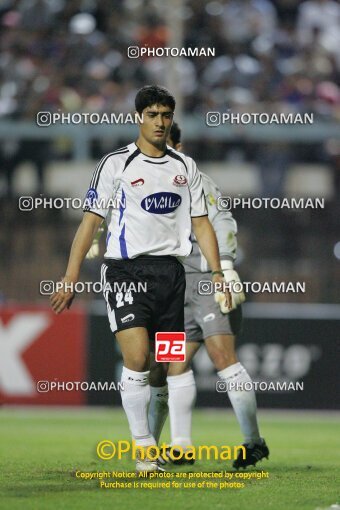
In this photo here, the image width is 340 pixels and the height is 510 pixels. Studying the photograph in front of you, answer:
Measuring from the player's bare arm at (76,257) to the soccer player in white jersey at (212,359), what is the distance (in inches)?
45.8

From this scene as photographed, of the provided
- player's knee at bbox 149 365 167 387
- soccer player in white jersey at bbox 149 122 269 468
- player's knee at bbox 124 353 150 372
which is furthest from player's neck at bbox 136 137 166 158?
player's knee at bbox 149 365 167 387

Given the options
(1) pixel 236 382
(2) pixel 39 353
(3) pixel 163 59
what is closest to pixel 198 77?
(3) pixel 163 59

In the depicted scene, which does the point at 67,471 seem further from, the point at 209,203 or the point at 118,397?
the point at 118,397

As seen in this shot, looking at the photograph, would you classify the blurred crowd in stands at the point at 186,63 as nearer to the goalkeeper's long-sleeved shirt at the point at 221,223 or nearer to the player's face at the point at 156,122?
the goalkeeper's long-sleeved shirt at the point at 221,223

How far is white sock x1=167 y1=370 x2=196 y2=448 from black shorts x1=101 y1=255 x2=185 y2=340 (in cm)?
90

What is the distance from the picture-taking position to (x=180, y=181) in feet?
23.1

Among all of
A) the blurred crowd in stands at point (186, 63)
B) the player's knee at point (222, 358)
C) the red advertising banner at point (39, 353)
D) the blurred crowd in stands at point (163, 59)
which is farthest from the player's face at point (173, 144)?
the blurred crowd in stands at point (163, 59)

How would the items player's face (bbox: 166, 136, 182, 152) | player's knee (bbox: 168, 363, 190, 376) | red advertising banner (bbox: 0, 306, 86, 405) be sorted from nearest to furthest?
player's knee (bbox: 168, 363, 190, 376)
player's face (bbox: 166, 136, 182, 152)
red advertising banner (bbox: 0, 306, 86, 405)

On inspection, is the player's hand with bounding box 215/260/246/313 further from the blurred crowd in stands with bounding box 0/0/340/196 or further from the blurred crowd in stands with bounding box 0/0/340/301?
the blurred crowd in stands with bounding box 0/0/340/196

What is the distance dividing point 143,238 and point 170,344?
27.7 inches

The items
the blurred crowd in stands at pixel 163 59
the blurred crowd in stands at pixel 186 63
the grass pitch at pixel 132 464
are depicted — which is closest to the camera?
the grass pitch at pixel 132 464

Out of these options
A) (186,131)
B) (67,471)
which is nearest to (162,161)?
(67,471)

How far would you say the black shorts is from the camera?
693 centimetres

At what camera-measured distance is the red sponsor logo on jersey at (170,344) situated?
7137 millimetres
